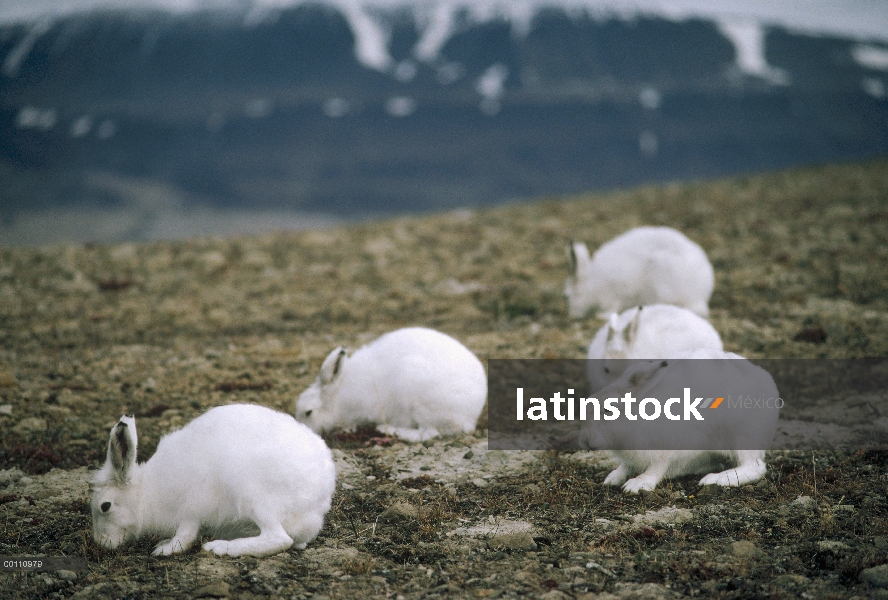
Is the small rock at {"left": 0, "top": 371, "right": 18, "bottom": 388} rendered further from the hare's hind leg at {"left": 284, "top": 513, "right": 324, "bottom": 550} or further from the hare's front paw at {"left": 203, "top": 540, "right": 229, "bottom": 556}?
the hare's hind leg at {"left": 284, "top": 513, "right": 324, "bottom": 550}

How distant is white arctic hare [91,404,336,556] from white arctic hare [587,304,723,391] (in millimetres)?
3579

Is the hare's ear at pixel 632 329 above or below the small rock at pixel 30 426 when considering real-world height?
above

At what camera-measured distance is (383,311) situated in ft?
42.6

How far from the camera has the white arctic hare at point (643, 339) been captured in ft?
25.8

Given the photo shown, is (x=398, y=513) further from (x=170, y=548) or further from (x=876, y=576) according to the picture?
(x=876, y=576)

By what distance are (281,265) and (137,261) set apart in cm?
311

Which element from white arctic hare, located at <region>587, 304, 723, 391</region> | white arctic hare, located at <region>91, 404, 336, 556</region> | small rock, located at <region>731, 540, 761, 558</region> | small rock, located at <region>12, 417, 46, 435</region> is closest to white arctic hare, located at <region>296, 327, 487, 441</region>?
white arctic hare, located at <region>587, 304, 723, 391</region>

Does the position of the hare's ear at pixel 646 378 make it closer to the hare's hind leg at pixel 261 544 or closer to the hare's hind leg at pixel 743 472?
the hare's hind leg at pixel 743 472

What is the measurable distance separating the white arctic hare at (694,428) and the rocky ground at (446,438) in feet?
0.56

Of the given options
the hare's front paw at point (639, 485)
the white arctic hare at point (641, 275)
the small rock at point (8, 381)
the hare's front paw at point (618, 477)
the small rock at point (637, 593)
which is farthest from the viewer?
the white arctic hare at point (641, 275)

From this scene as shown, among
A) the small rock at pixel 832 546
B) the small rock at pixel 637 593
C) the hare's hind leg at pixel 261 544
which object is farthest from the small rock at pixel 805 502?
the hare's hind leg at pixel 261 544

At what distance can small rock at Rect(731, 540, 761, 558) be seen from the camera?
4879mm

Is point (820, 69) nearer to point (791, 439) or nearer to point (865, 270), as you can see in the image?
point (865, 270)

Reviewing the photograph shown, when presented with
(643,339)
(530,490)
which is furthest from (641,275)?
(530,490)
